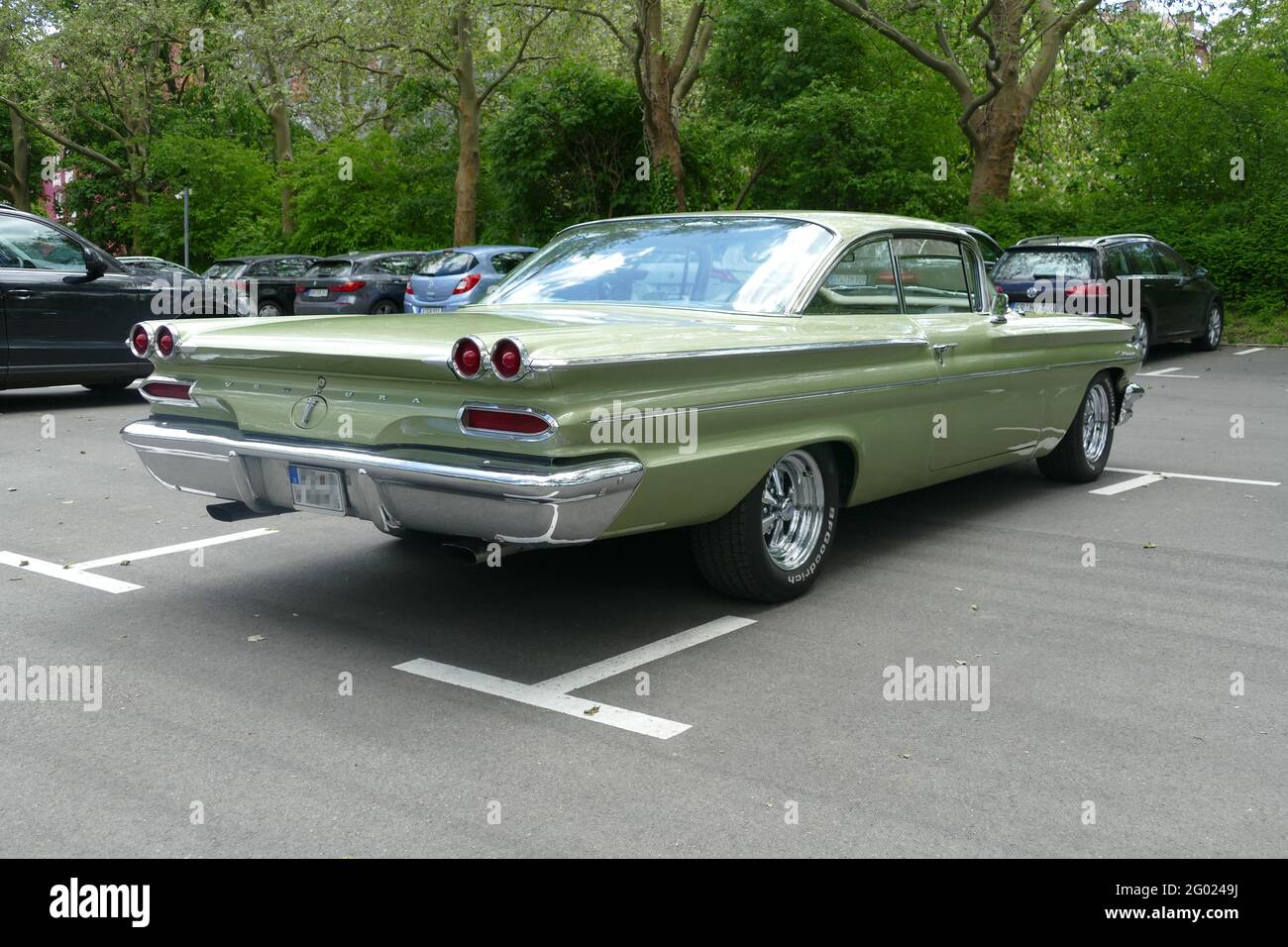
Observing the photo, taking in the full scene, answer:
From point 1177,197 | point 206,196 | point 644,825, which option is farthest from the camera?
point 206,196

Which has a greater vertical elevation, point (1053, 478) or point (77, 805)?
point (1053, 478)

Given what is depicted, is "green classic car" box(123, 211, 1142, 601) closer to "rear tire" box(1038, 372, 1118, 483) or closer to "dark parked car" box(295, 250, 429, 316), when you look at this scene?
"rear tire" box(1038, 372, 1118, 483)

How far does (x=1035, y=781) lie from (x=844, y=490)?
223 centimetres

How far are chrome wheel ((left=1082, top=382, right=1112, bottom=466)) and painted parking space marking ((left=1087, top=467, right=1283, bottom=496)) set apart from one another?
220 millimetres

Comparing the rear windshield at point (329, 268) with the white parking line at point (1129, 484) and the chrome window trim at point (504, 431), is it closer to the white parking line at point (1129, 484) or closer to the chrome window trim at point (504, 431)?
the white parking line at point (1129, 484)

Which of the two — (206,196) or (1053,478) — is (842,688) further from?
(206,196)

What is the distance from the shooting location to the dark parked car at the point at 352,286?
21891mm

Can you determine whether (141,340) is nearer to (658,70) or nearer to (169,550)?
(169,550)

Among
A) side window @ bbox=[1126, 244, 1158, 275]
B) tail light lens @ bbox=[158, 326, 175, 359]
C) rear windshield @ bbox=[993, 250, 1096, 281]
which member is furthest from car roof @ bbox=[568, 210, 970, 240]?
side window @ bbox=[1126, 244, 1158, 275]

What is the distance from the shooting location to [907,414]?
5980mm

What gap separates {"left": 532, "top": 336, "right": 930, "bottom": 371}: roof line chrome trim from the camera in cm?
424

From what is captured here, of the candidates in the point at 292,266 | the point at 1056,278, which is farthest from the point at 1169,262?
the point at 292,266
